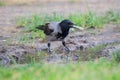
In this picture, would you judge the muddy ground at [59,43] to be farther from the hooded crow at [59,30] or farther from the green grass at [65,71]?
the green grass at [65,71]

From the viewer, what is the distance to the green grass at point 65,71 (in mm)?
7328

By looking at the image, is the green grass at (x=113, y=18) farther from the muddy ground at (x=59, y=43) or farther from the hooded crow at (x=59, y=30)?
the hooded crow at (x=59, y=30)

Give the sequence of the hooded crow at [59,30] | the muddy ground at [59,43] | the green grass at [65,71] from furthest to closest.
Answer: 1. the hooded crow at [59,30]
2. the muddy ground at [59,43]
3. the green grass at [65,71]

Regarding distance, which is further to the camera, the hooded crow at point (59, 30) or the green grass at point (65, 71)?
the hooded crow at point (59, 30)

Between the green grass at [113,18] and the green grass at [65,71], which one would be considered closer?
the green grass at [65,71]

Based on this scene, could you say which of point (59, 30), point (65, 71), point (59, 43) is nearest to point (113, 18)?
point (59, 43)

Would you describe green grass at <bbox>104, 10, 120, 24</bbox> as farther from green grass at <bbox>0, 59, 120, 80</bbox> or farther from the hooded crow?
green grass at <bbox>0, 59, 120, 80</bbox>

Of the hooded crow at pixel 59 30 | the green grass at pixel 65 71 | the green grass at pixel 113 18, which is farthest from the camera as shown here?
the green grass at pixel 113 18

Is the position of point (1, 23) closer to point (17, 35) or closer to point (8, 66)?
point (17, 35)

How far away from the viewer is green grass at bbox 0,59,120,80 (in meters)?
7.33

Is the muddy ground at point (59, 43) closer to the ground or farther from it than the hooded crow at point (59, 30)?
closer to the ground

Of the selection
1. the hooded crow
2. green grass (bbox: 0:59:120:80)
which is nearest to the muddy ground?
the hooded crow

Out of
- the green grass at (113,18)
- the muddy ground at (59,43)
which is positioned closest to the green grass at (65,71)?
the muddy ground at (59,43)

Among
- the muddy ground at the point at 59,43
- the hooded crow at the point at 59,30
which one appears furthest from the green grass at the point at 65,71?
the hooded crow at the point at 59,30
